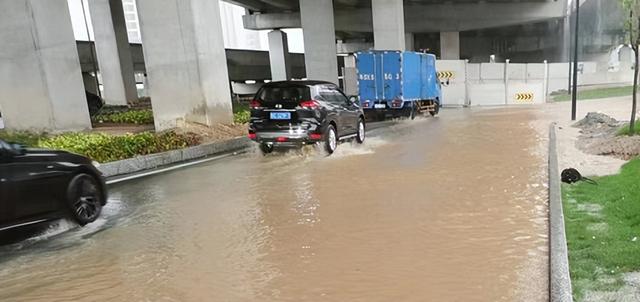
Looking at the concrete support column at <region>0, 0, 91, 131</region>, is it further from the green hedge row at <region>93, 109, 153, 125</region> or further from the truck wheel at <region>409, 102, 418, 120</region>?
the truck wheel at <region>409, 102, 418, 120</region>

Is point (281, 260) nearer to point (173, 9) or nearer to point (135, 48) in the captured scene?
point (173, 9)

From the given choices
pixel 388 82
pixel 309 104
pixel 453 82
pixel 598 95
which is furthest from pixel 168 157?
pixel 598 95

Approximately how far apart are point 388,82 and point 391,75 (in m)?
0.31

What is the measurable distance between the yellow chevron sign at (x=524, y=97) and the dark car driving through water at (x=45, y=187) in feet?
87.1

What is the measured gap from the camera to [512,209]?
607 centimetres

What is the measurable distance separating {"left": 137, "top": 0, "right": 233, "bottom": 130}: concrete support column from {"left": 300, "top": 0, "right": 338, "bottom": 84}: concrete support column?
1609cm

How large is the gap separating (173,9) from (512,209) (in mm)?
11139

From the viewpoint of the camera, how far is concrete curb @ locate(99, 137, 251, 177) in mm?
9727

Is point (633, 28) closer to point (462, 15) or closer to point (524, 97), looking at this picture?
point (524, 97)

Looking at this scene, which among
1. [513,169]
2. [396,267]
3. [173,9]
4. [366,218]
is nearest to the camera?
[396,267]

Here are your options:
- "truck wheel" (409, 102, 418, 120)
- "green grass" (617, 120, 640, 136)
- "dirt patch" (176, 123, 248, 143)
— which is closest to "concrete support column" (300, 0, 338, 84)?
"truck wheel" (409, 102, 418, 120)

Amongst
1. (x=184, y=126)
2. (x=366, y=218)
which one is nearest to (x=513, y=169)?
(x=366, y=218)

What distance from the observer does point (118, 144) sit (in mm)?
10445

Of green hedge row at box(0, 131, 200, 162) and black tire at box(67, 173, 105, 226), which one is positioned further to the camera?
green hedge row at box(0, 131, 200, 162)
